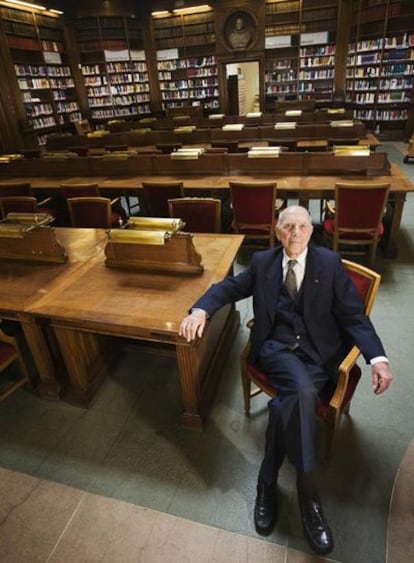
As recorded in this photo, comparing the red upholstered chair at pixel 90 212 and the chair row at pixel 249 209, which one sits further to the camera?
the red upholstered chair at pixel 90 212

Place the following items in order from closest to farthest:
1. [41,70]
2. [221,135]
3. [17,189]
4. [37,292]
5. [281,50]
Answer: [37,292] < [17,189] < [221,135] < [41,70] < [281,50]

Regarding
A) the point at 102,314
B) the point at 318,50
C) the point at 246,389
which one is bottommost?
the point at 246,389

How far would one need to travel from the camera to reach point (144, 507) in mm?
1572

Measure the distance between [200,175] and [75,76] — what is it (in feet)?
22.7

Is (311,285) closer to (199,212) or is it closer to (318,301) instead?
(318,301)

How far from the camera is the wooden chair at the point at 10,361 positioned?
1993 mm

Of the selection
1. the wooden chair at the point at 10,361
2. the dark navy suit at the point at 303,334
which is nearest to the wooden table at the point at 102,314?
the wooden chair at the point at 10,361

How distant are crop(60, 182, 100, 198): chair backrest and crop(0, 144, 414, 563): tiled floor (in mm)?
2092

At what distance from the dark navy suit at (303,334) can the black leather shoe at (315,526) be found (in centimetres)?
16

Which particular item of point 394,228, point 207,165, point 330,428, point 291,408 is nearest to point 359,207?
point 394,228

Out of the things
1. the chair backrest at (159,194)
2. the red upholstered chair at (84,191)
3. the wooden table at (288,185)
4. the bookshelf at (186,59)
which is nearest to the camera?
the wooden table at (288,185)

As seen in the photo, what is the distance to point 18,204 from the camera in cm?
331

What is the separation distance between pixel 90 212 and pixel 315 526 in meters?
2.75

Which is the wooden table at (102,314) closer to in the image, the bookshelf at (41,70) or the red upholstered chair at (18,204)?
the red upholstered chair at (18,204)
